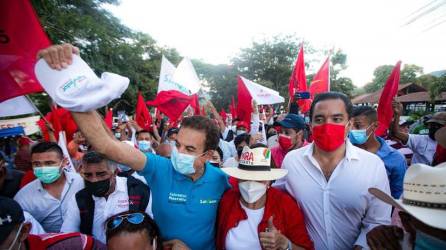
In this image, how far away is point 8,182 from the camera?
12.0 ft

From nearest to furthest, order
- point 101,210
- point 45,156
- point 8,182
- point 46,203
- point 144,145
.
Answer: point 101,210 → point 46,203 → point 45,156 → point 8,182 → point 144,145

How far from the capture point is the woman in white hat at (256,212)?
2145 millimetres

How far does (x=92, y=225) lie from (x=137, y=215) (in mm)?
850

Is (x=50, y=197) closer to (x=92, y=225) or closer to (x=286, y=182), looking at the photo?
(x=92, y=225)

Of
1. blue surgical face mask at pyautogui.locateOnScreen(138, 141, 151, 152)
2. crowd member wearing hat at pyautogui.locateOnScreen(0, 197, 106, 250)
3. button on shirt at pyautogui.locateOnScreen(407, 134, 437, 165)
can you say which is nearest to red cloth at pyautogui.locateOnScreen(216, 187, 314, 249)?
crowd member wearing hat at pyautogui.locateOnScreen(0, 197, 106, 250)

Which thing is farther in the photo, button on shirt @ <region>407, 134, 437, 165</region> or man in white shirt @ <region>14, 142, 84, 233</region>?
button on shirt @ <region>407, 134, 437, 165</region>

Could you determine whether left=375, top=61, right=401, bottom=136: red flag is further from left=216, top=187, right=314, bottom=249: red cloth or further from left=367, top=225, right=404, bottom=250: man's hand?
left=367, top=225, right=404, bottom=250: man's hand

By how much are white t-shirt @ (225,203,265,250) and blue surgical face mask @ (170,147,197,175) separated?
54 centimetres

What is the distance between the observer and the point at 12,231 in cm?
188

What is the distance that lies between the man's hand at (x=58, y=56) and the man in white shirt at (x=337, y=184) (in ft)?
5.96

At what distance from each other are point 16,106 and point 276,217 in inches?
121

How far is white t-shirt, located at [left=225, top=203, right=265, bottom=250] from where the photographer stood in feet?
6.98

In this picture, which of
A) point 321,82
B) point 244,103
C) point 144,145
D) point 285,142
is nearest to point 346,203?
point 285,142

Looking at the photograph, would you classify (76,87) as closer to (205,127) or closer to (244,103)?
(205,127)
